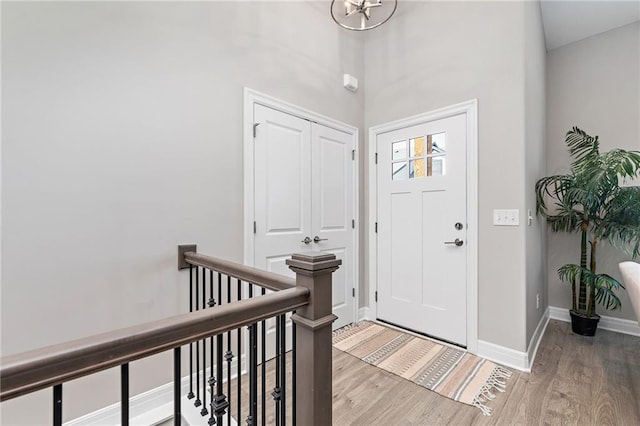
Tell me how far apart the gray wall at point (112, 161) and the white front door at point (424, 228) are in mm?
1514

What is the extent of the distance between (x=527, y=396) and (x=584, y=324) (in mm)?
1403

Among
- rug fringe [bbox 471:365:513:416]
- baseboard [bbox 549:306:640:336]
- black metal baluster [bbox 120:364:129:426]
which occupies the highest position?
black metal baluster [bbox 120:364:129:426]

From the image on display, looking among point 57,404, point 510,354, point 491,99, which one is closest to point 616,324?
point 510,354

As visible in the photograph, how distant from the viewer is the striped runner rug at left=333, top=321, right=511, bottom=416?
1854mm

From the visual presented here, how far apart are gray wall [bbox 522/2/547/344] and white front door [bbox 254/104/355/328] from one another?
4.88ft

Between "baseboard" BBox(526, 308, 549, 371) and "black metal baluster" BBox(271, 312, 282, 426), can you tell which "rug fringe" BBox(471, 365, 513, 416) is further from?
"black metal baluster" BBox(271, 312, 282, 426)

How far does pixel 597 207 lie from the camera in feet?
8.09

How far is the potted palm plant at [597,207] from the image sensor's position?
7.37ft

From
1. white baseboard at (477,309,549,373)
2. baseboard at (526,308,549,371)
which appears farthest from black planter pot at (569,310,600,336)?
white baseboard at (477,309,549,373)

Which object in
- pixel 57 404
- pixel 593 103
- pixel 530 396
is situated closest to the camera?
pixel 57 404

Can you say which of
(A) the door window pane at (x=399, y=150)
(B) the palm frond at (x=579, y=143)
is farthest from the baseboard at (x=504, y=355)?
(B) the palm frond at (x=579, y=143)

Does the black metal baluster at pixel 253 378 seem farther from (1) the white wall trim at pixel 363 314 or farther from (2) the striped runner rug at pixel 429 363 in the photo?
(1) the white wall trim at pixel 363 314

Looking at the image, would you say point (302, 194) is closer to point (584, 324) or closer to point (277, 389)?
point (277, 389)

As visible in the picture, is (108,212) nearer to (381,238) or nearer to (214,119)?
(214,119)
